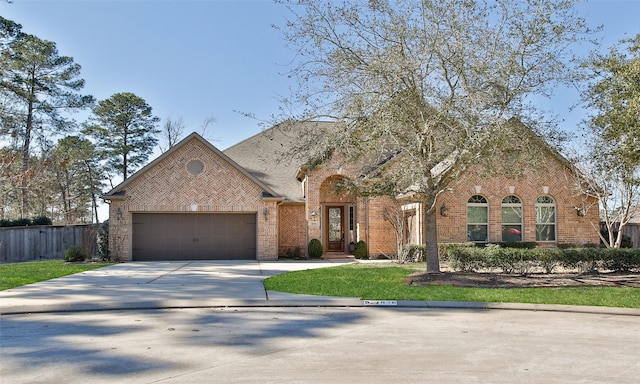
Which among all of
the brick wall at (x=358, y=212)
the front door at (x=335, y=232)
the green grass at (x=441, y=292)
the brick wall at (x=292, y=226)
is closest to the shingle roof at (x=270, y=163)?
the brick wall at (x=292, y=226)

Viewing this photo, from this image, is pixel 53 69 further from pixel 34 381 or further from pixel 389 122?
pixel 34 381

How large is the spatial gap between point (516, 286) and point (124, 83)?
32.0 m

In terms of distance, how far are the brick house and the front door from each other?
266cm

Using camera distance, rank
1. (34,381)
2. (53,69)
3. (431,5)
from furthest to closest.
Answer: (53,69), (431,5), (34,381)

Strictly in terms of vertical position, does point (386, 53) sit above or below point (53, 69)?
below

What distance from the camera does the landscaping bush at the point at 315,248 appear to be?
23.1 meters

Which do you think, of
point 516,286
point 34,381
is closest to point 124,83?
point 516,286

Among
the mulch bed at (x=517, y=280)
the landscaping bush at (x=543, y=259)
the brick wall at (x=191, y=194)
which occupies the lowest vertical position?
the mulch bed at (x=517, y=280)

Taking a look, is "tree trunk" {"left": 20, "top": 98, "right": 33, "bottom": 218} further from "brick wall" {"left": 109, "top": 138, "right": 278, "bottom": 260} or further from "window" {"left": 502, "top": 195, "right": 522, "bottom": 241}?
"window" {"left": 502, "top": 195, "right": 522, "bottom": 241}

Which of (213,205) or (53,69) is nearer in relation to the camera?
(213,205)

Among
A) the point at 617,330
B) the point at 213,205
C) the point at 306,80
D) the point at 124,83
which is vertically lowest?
the point at 617,330

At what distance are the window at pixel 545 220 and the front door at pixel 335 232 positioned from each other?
29.3ft

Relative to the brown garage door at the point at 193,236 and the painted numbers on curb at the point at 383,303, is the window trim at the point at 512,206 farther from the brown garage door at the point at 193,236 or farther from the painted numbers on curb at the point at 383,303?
the painted numbers on curb at the point at 383,303

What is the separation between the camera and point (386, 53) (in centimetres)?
1262
